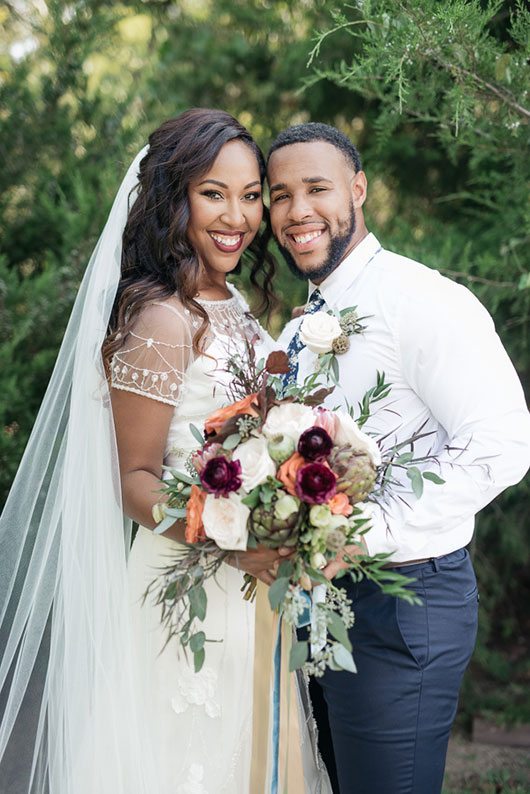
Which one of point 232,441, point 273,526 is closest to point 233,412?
point 232,441

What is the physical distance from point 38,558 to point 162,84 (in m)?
4.07

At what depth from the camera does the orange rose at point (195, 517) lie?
→ 2035mm

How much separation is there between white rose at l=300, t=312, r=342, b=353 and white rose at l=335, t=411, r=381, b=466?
0.43 metres

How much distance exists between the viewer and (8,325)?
4.06m

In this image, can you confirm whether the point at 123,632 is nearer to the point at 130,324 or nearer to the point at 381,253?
the point at 130,324

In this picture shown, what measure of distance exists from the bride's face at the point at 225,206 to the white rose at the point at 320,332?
531 mm

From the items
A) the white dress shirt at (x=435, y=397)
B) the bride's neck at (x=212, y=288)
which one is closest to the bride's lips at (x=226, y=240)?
the bride's neck at (x=212, y=288)

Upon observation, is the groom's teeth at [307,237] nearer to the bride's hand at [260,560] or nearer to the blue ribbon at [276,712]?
the bride's hand at [260,560]

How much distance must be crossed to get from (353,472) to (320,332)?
588 mm

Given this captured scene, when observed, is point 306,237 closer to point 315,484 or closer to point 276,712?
point 315,484

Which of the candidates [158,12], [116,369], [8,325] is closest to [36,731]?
[116,369]

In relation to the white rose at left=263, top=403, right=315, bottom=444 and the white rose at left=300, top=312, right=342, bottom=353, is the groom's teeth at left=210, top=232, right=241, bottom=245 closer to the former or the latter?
the white rose at left=300, top=312, right=342, bottom=353

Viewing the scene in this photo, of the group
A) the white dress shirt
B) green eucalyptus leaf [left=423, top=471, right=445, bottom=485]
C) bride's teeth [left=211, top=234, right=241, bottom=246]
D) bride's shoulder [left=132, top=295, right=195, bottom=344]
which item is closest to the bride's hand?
the white dress shirt

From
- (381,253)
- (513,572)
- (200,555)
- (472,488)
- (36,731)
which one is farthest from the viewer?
(513,572)
